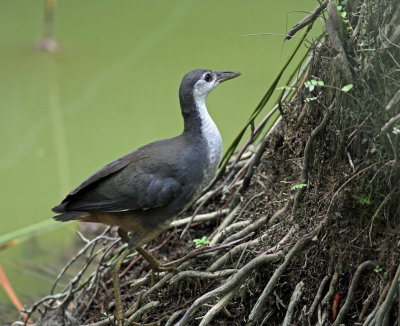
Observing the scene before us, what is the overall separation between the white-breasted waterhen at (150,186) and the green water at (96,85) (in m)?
1.72

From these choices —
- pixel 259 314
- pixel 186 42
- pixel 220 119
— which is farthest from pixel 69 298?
pixel 186 42

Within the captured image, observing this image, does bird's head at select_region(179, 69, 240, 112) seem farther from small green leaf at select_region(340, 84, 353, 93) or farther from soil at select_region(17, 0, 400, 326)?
small green leaf at select_region(340, 84, 353, 93)

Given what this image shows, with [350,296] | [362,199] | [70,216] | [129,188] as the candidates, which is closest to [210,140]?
[129,188]

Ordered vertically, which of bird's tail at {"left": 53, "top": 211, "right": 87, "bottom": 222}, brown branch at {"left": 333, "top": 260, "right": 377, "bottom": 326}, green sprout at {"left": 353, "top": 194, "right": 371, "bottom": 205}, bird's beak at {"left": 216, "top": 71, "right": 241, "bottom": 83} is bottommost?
brown branch at {"left": 333, "top": 260, "right": 377, "bottom": 326}

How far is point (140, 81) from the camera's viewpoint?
6.73 m

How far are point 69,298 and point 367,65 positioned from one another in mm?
2061

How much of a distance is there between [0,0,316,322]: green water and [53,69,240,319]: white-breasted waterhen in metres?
1.72

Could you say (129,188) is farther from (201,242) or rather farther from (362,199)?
(362,199)

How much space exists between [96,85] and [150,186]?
3753mm

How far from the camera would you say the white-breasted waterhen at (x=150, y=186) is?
3.15 m

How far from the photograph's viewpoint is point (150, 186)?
3143 millimetres

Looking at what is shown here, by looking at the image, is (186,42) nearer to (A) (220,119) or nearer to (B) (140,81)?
(B) (140,81)

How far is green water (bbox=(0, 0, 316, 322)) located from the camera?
553 centimetres

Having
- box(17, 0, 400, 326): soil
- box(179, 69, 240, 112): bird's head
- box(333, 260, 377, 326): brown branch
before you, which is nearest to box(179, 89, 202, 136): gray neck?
box(179, 69, 240, 112): bird's head
